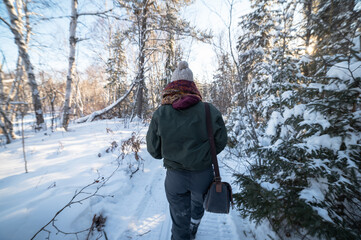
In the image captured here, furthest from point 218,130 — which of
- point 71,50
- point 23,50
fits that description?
point 23,50

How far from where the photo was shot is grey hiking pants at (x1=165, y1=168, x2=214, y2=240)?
1.60 metres

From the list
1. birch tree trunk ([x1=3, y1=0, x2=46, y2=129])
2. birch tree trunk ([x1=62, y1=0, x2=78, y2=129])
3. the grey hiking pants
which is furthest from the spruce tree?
birch tree trunk ([x1=3, y1=0, x2=46, y2=129])

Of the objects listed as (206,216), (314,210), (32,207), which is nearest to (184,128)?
(314,210)

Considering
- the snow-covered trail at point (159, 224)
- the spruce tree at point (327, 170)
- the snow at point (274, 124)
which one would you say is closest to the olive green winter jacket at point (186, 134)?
the spruce tree at point (327, 170)

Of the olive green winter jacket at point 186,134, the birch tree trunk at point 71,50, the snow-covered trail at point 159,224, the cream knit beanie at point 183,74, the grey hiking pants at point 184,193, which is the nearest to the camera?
the olive green winter jacket at point 186,134

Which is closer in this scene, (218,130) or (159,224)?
(218,130)

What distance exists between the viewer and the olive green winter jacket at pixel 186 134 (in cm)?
148

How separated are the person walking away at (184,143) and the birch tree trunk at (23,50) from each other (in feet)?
22.4

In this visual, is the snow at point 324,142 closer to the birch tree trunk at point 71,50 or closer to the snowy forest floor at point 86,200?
the snowy forest floor at point 86,200

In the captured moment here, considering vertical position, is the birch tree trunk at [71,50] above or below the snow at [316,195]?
above

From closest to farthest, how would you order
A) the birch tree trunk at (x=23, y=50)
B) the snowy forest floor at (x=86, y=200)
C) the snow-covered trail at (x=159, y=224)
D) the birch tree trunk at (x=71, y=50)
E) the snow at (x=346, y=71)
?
the snow at (x=346, y=71), the snowy forest floor at (x=86, y=200), the snow-covered trail at (x=159, y=224), the birch tree trunk at (x=23, y=50), the birch tree trunk at (x=71, y=50)

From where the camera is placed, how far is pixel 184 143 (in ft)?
4.95

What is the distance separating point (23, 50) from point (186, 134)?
751 centimetres

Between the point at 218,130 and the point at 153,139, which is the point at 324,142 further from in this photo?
the point at 153,139
